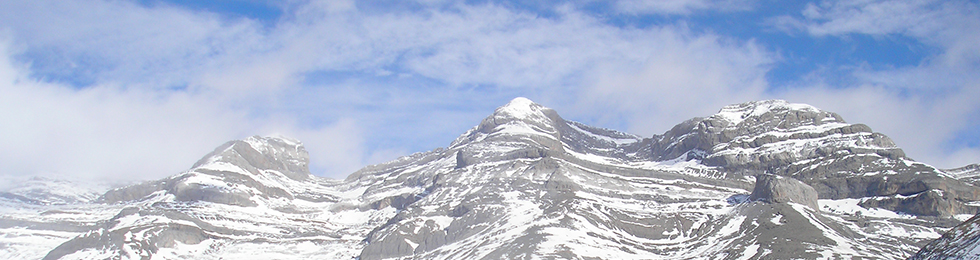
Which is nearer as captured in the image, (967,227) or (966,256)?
(966,256)

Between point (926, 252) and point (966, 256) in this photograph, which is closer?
point (966, 256)

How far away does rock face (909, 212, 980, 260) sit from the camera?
5634cm

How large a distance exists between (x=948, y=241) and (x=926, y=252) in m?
1.55

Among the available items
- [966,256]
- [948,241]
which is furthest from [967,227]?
[966,256]

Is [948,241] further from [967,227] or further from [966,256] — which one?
[966,256]

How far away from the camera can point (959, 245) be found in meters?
58.7

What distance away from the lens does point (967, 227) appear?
60.6 m

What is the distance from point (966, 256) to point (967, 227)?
17.3 ft

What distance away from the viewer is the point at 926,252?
203 ft

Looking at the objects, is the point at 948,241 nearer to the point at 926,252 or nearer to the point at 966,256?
the point at 926,252

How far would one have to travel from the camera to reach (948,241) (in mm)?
61156

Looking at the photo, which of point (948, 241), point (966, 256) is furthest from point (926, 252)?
point (966, 256)

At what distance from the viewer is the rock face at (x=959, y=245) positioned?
56344mm

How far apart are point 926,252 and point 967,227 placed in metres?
3.00
